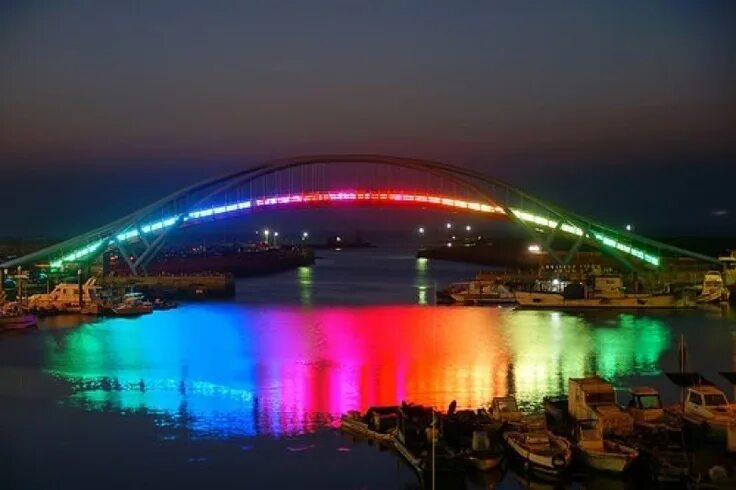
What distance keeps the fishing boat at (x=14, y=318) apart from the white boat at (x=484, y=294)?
17282 millimetres

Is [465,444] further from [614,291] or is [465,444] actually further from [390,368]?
[614,291]

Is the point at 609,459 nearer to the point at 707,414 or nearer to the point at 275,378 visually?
the point at 707,414

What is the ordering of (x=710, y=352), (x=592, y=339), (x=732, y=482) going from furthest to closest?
(x=592, y=339) < (x=710, y=352) < (x=732, y=482)

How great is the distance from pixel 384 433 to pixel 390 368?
6670 millimetres

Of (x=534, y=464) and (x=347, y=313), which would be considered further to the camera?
(x=347, y=313)

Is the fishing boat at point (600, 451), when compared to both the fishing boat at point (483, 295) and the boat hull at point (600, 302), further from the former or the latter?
the fishing boat at point (483, 295)

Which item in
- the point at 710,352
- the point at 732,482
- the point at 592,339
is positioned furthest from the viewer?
the point at 592,339

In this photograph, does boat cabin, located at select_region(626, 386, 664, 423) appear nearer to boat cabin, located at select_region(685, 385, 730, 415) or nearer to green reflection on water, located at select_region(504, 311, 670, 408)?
boat cabin, located at select_region(685, 385, 730, 415)

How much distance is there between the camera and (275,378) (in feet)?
59.8

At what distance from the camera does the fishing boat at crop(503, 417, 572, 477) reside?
425 inches

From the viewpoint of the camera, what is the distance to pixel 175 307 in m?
34.7

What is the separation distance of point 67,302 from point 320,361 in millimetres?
15716


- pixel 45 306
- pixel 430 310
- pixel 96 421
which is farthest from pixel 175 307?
pixel 96 421

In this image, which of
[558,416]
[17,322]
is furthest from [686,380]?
[17,322]
